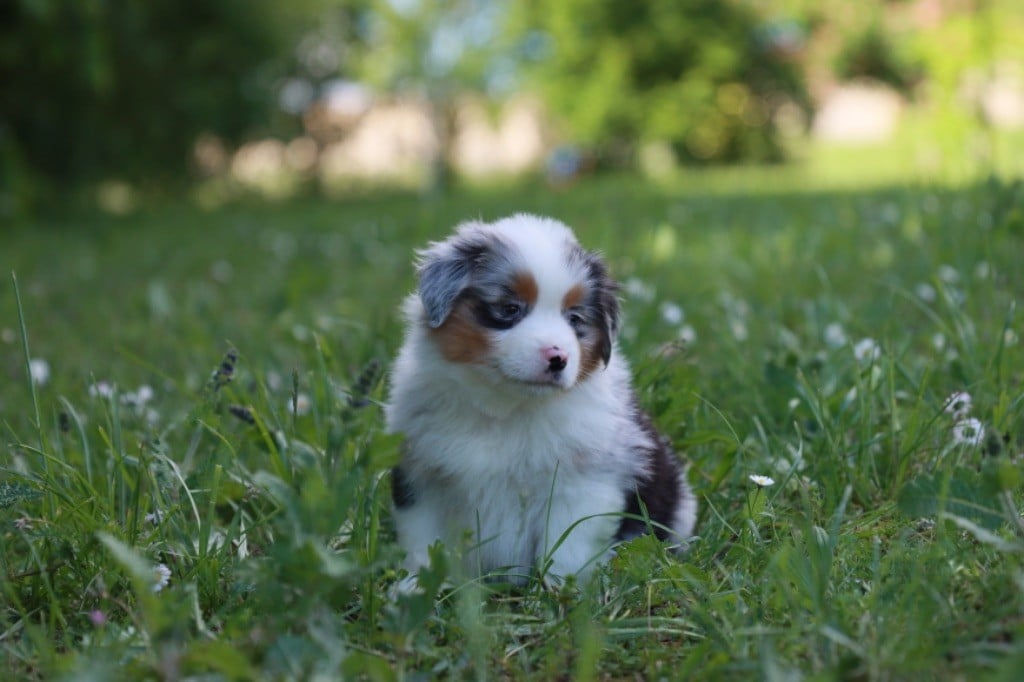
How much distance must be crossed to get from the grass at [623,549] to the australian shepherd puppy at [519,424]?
119mm

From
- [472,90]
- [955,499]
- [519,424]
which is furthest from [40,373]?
[472,90]

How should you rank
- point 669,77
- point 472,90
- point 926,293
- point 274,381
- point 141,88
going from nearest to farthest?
point 274,381, point 926,293, point 141,88, point 669,77, point 472,90

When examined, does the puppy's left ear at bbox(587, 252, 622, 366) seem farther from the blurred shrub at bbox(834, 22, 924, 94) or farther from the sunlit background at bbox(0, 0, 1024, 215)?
the blurred shrub at bbox(834, 22, 924, 94)

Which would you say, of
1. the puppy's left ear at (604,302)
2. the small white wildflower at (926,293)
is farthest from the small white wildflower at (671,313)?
the puppy's left ear at (604,302)

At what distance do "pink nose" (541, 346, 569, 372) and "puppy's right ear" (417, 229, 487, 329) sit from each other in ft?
0.96

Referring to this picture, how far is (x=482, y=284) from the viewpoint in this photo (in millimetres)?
2453

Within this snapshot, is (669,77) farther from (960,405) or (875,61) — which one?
(960,405)

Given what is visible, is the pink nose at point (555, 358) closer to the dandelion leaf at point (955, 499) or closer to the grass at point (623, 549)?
the grass at point (623, 549)

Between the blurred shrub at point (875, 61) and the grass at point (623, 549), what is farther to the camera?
the blurred shrub at point (875, 61)

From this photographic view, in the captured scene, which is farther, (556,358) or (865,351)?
(865,351)

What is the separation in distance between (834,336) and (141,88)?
33.9 ft

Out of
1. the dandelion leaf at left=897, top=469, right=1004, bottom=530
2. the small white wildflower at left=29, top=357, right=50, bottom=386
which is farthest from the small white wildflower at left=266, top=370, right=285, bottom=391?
the dandelion leaf at left=897, top=469, right=1004, bottom=530

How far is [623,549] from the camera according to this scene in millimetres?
2225

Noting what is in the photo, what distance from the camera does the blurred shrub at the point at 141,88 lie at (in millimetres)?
10219
